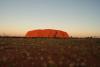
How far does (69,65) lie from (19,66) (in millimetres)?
2077

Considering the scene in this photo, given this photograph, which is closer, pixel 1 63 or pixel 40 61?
pixel 1 63

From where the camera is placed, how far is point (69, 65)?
28.7 feet

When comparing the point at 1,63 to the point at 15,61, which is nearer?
the point at 1,63

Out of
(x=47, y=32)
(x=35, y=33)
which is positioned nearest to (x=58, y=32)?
(x=47, y=32)

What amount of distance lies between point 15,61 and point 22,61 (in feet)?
1.02

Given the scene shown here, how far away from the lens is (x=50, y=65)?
8562 mm

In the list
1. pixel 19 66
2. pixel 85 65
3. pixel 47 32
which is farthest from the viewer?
pixel 47 32

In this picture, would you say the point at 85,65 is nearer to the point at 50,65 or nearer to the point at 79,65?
the point at 79,65

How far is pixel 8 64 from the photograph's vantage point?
28.1ft

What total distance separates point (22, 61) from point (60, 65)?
1735 mm

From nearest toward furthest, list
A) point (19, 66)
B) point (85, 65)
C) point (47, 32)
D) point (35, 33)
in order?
point (19, 66), point (85, 65), point (47, 32), point (35, 33)

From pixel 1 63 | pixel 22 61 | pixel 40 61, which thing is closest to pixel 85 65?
pixel 40 61

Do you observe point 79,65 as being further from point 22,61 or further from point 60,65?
point 22,61

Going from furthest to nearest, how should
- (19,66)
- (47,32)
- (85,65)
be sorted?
(47,32)
(85,65)
(19,66)
